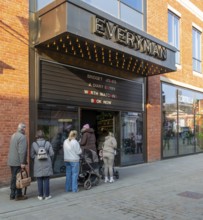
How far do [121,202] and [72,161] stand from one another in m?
1.68

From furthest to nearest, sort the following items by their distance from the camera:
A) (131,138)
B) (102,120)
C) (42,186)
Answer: (131,138), (102,120), (42,186)

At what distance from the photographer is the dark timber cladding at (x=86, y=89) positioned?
9766 millimetres

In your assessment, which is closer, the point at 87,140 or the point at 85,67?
the point at 87,140

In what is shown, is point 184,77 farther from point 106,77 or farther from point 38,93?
point 38,93

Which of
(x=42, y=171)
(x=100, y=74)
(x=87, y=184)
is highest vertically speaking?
(x=100, y=74)

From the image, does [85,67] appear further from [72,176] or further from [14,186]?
[14,186]

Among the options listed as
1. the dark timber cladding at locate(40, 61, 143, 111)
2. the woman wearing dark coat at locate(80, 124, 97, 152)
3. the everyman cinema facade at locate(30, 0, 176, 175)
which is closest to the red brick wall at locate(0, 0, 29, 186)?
the everyman cinema facade at locate(30, 0, 176, 175)

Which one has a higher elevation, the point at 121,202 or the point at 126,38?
the point at 126,38

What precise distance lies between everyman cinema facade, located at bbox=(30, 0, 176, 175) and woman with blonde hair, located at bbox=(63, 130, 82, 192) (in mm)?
1560

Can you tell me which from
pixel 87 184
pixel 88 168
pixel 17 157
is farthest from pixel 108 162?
pixel 17 157

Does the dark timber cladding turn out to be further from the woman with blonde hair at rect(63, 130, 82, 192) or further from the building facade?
the woman with blonde hair at rect(63, 130, 82, 192)

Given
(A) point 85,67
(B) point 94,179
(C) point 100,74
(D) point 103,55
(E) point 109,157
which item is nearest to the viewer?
(B) point 94,179

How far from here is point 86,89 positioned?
1097 cm

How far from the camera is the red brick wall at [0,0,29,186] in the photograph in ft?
28.4
